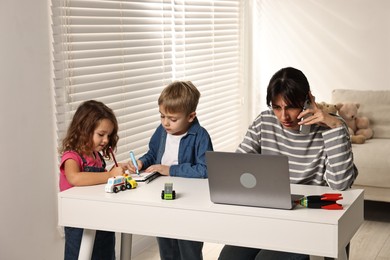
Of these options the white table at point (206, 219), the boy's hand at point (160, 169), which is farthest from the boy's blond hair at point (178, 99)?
the white table at point (206, 219)

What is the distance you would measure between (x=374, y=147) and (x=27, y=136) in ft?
8.37

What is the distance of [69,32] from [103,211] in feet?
3.94

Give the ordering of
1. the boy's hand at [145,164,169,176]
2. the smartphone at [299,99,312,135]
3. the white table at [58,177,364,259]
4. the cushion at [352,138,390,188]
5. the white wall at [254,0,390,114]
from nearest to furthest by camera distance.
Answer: the white table at [58,177,364,259] → the smartphone at [299,99,312,135] → the boy's hand at [145,164,169,176] → the cushion at [352,138,390,188] → the white wall at [254,0,390,114]

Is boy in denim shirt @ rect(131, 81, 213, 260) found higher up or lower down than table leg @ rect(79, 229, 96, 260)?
higher up

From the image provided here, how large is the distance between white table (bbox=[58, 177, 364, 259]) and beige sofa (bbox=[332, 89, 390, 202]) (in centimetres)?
212

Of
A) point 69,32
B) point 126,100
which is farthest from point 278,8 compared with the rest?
point 69,32

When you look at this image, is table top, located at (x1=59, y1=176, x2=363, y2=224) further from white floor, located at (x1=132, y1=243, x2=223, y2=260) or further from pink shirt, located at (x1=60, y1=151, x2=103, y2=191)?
white floor, located at (x1=132, y1=243, x2=223, y2=260)

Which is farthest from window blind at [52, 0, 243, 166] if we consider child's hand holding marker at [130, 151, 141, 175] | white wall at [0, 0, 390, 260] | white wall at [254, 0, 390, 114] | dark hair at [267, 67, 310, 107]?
dark hair at [267, 67, 310, 107]

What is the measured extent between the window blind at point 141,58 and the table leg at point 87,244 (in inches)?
33.5

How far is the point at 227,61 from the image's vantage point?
17.4ft

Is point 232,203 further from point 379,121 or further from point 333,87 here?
point 333,87

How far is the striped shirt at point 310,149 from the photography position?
253cm

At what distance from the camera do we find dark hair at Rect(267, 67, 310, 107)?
8.42 ft

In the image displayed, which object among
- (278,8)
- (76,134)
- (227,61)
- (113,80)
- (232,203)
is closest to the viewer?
(232,203)
